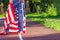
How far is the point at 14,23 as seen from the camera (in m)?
12.4

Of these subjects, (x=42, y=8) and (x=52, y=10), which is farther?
(x=42, y=8)

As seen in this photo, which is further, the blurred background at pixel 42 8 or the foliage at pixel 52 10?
the foliage at pixel 52 10

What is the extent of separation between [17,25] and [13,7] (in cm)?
78

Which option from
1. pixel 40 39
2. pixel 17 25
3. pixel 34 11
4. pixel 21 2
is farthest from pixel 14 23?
pixel 34 11

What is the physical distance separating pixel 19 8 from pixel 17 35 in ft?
3.77

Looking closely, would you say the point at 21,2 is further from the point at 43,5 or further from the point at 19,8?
the point at 43,5

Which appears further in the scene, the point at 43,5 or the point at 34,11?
the point at 34,11

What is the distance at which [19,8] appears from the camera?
12.2m

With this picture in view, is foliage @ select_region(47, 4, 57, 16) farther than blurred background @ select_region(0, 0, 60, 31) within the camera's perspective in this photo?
Yes

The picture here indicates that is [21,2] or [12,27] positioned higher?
[21,2]

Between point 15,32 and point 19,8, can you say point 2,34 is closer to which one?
point 15,32

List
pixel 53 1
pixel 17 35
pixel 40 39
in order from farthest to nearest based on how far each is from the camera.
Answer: pixel 53 1 < pixel 17 35 < pixel 40 39

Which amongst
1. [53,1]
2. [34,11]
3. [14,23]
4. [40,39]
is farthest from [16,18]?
[34,11]

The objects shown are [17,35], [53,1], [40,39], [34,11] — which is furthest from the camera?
[34,11]
